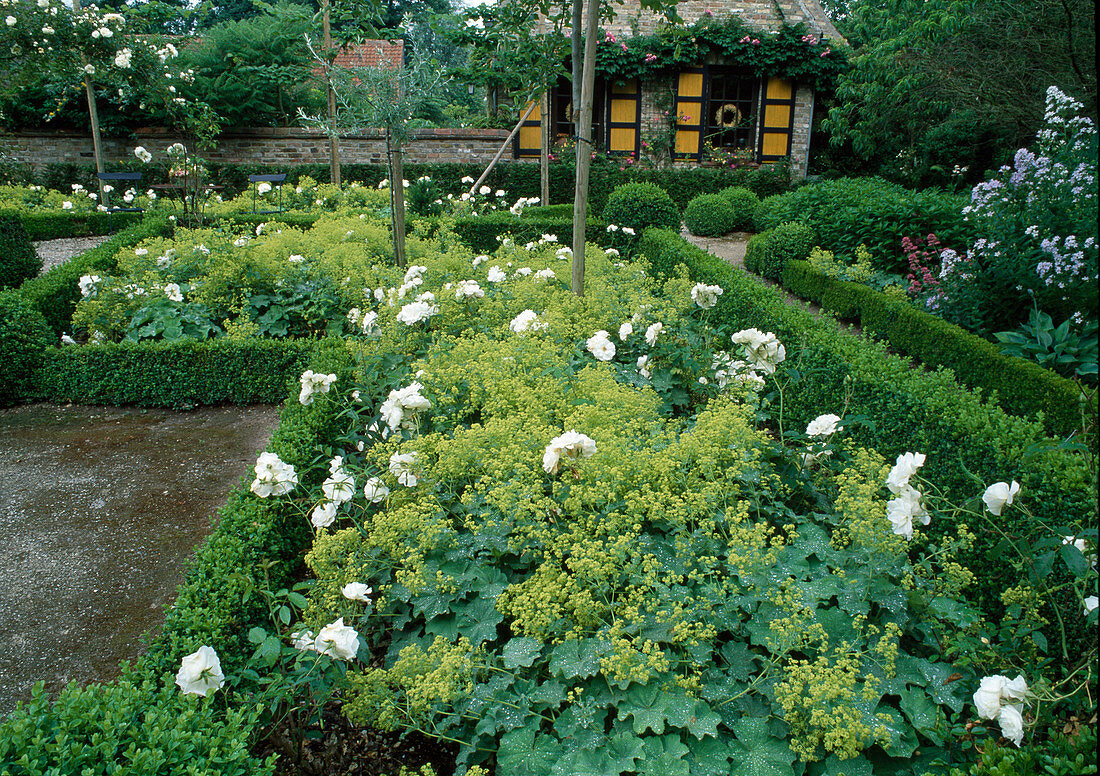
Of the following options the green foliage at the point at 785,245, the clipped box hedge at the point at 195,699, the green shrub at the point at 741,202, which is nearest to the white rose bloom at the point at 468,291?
the clipped box hedge at the point at 195,699

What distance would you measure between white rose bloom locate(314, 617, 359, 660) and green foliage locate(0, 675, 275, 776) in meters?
0.25

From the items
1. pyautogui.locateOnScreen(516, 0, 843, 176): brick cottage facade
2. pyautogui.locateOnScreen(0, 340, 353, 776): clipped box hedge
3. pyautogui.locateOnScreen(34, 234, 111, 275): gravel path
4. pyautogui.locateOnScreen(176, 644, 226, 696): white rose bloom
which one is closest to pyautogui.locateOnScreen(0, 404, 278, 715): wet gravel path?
pyautogui.locateOnScreen(0, 340, 353, 776): clipped box hedge

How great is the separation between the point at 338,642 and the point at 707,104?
640 inches

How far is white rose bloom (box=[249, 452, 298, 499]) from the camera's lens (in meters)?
2.58

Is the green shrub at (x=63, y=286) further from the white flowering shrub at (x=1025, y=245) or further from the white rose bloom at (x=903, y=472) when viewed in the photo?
the white flowering shrub at (x=1025, y=245)

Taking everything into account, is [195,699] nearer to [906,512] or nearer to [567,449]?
[567,449]

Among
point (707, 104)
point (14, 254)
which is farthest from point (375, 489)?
point (707, 104)

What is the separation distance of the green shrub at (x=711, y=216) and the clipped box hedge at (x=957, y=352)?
487 cm

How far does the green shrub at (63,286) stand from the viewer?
5.73 meters

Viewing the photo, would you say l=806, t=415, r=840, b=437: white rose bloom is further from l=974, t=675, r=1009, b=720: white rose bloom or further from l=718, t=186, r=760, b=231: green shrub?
l=718, t=186, r=760, b=231: green shrub

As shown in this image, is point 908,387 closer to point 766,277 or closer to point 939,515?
point 939,515

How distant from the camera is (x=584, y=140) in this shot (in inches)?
180

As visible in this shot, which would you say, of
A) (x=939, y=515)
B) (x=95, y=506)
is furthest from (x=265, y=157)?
(x=939, y=515)

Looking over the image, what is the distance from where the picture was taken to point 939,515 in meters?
2.80
